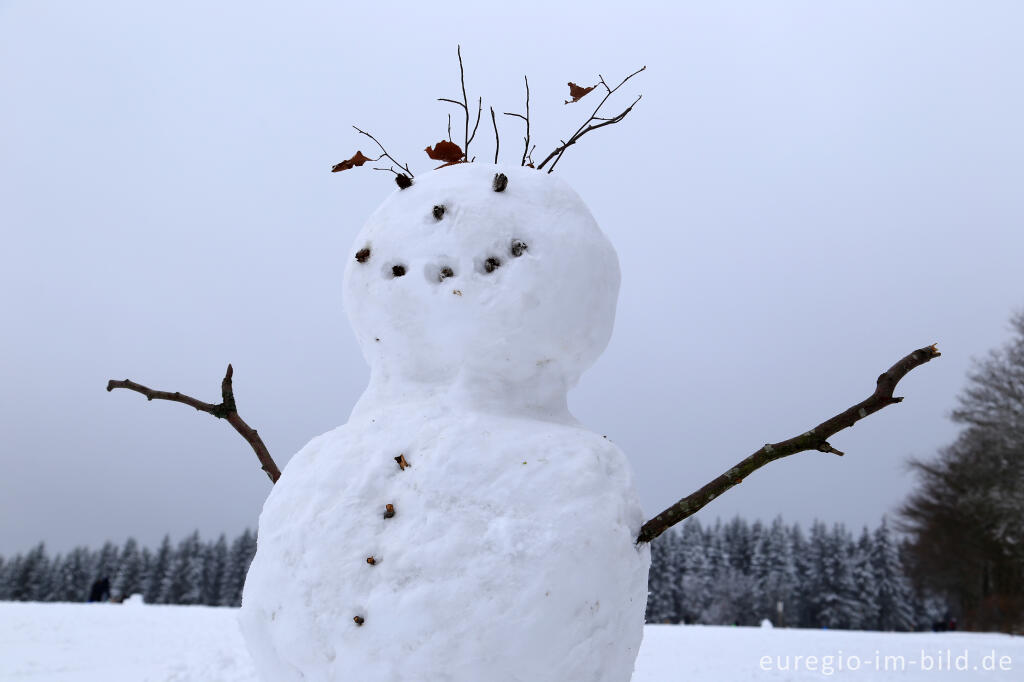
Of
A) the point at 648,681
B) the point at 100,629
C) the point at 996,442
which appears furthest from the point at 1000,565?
the point at 100,629

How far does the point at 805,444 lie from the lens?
6.09ft

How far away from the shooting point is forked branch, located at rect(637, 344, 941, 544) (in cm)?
177

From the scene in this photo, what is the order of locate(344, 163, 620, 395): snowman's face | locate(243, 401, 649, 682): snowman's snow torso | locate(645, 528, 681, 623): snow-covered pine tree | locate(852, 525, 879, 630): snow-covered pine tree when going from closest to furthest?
1. locate(243, 401, 649, 682): snowman's snow torso
2. locate(344, 163, 620, 395): snowman's face
3. locate(645, 528, 681, 623): snow-covered pine tree
4. locate(852, 525, 879, 630): snow-covered pine tree

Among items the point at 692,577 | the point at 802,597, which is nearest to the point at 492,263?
the point at 692,577

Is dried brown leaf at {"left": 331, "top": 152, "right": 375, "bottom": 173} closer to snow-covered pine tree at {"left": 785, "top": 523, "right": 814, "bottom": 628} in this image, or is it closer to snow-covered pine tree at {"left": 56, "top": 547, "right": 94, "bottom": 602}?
snow-covered pine tree at {"left": 785, "top": 523, "right": 814, "bottom": 628}

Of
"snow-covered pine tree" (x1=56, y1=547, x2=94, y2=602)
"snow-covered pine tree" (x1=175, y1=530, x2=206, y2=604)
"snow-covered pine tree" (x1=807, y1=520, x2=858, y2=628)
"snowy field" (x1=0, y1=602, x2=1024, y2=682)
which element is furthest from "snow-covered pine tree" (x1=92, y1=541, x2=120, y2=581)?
"snow-covered pine tree" (x1=807, y1=520, x2=858, y2=628)

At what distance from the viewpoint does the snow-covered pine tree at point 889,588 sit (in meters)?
41.0

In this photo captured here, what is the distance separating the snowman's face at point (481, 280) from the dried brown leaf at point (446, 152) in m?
0.29

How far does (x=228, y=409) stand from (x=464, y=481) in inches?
52.2

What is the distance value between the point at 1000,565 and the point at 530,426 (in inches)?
1031

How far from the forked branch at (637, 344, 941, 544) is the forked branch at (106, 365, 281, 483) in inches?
62.6

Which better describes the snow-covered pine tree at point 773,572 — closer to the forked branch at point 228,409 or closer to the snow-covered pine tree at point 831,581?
the snow-covered pine tree at point 831,581

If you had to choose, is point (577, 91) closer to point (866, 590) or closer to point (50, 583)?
point (866, 590)

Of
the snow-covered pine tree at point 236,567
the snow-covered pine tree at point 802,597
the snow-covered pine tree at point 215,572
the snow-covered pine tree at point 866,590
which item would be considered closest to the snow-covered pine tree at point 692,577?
the snow-covered pine tree at point 802,597
